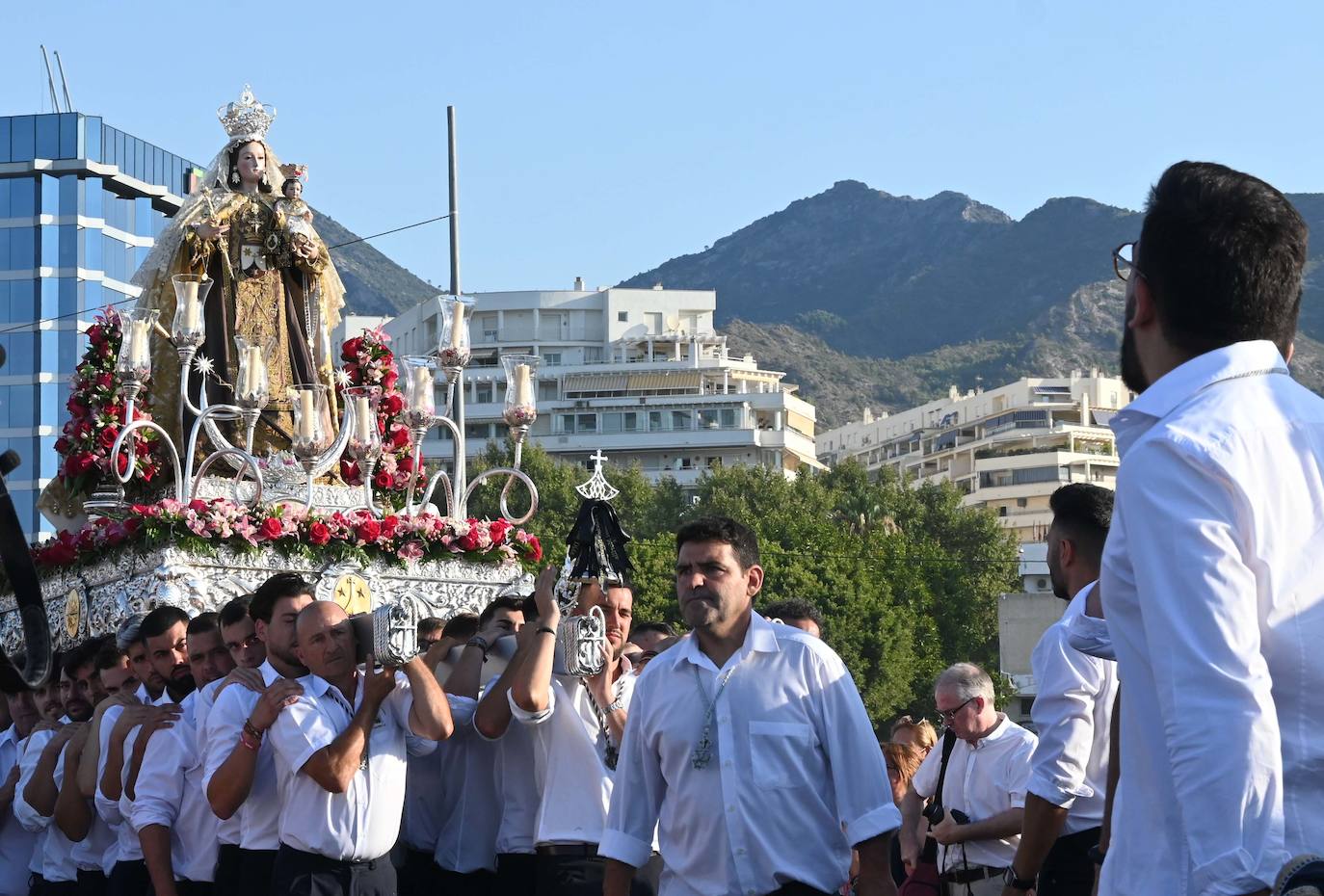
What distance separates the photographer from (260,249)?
56.2 feet

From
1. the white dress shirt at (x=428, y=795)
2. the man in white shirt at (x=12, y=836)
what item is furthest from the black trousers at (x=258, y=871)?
the man in white shirt at (x=12, y=836)

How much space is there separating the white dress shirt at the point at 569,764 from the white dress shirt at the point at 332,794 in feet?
1.70

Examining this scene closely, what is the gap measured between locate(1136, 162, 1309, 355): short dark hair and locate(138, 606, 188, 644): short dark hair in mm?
6297

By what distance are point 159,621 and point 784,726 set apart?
155 inches

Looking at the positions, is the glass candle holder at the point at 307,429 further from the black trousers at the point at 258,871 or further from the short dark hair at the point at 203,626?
the black trousers at the point at 258,871

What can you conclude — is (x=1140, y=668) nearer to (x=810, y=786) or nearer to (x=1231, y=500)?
(x=1231, y=500)

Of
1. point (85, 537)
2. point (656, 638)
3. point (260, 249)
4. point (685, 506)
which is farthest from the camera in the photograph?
point (685, 506)

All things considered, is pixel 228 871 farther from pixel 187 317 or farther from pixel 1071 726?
pixel 187 317

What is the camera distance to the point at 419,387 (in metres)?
14.2

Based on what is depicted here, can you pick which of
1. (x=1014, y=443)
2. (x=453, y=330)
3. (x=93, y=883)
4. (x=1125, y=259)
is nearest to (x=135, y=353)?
(x=453, y=330)

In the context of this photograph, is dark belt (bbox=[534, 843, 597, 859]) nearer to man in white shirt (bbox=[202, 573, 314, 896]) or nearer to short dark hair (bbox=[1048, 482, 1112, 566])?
man in white shirt (bbox=[202, 573, 314, 896])

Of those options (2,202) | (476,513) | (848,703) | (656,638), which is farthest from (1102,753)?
(2,202)

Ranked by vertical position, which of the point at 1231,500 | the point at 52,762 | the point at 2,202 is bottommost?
the point at 52,762

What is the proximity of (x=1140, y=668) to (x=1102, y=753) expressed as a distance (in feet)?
9.81
